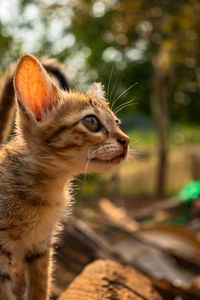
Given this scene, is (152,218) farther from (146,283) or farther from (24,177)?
(24,177)

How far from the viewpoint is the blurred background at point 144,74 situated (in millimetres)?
7128

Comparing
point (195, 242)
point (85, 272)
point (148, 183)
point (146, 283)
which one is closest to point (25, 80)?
point (85, 272)

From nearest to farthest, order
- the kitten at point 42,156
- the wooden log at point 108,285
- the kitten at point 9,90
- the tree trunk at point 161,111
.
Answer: the kitten at point 42,156 → the wooden log at point 108,285 → the kitten at point 9,90 → the tree trunk at point 161,111

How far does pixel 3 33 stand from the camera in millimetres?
11375

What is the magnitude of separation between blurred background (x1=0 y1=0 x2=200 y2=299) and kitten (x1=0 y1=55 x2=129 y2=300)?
392cm

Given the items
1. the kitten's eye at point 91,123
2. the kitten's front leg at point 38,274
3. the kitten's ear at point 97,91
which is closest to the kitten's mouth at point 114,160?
the kitten's eye at point 91,123

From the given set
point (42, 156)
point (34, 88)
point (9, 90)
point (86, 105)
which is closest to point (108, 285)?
point (42, 156)

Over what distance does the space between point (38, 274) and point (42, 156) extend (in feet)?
2.90

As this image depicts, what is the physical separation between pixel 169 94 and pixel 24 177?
32.5 feet

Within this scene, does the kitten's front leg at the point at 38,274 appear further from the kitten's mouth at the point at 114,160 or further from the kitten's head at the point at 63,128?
the kitten's mouth at the point at 114,160

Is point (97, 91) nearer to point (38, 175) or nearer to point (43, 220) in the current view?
point (38, 175)

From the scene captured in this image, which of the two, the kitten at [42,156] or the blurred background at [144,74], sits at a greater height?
the blurred background at [144,74]

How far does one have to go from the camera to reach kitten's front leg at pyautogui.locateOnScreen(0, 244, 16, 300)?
6.56 ft

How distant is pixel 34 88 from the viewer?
229 cm
